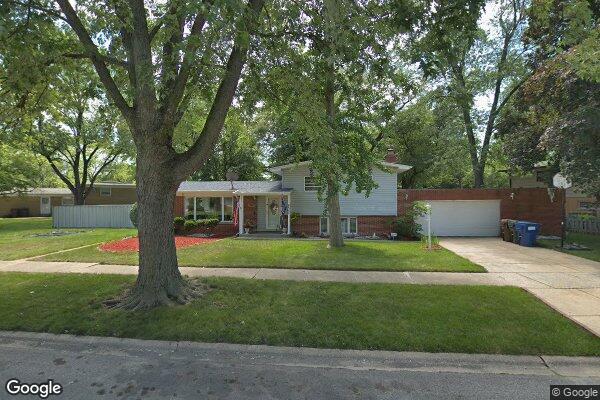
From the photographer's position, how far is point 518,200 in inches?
791

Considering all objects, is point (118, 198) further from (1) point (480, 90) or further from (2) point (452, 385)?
(2) point (452, 385)

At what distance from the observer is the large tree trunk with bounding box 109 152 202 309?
21.2ft

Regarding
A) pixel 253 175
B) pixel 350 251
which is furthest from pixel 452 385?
pixel 253 175

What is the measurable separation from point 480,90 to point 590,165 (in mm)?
15373

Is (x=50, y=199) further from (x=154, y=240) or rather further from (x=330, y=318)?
(x=330, y=318)

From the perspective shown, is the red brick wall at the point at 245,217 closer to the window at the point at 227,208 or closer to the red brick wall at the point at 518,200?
the window at the point at 227,208

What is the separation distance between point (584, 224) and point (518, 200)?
469 centimetres

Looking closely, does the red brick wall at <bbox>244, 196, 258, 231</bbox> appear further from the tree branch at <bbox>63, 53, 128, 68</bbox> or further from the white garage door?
the tree branch at <bbox>63, 53, 128, 68</bbox>

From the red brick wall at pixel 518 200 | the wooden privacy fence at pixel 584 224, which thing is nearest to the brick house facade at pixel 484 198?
the red brick wall at pixel 518 200

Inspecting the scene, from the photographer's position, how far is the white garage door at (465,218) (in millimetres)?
20641

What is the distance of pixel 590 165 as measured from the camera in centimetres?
1232
